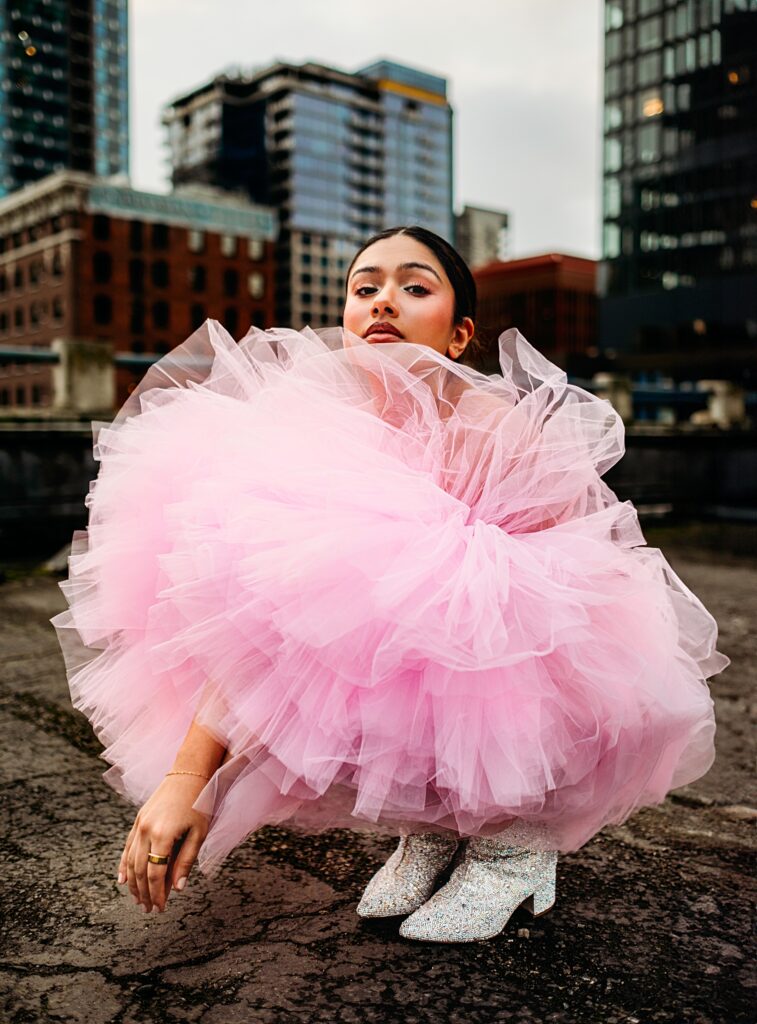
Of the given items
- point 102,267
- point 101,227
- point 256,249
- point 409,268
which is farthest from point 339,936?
point 256,249

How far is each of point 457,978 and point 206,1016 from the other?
48 centimetres

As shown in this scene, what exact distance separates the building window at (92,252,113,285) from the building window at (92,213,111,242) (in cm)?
114

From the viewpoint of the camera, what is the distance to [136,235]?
6419 centimetres

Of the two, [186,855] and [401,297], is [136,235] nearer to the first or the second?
[401,297]

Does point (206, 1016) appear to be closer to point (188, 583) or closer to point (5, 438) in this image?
point (188, 583)

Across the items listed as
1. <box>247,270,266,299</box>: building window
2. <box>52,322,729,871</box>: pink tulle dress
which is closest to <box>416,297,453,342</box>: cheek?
<box>52,322,729,871</box>: pink tulle dress

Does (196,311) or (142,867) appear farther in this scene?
(196,311)

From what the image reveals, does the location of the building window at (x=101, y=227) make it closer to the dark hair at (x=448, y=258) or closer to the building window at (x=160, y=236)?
the building window at (x=160, y=236)

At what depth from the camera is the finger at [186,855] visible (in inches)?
61.8

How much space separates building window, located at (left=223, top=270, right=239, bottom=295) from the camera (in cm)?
6962

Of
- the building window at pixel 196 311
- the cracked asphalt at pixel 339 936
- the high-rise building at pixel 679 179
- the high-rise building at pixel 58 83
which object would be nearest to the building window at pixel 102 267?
the building window at pixel 196 311

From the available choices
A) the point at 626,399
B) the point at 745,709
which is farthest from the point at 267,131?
the point at 745,709

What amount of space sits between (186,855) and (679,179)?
47.2m

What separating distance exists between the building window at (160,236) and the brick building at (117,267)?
0.08 meters
